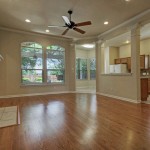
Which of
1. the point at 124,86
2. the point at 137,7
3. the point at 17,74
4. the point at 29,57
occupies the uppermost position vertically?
the point at 137,7

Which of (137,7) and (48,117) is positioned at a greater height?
(137,7)

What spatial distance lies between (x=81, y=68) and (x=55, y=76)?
337 centimetres

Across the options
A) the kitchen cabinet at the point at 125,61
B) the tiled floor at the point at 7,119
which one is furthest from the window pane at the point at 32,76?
the kitchen cabinet at the point at 125,61

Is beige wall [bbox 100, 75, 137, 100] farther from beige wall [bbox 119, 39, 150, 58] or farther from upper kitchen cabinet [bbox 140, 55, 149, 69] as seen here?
beige wall [bbox 119, 39, 150, 58]

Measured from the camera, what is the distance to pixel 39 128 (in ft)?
8.89

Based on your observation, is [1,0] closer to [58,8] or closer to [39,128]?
[58,8]

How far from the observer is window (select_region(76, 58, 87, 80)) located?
10.4m

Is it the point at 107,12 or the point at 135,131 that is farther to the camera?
the point at 107,12

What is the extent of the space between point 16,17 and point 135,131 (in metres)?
5.17

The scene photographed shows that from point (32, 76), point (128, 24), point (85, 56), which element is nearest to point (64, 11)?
point (128, 24)

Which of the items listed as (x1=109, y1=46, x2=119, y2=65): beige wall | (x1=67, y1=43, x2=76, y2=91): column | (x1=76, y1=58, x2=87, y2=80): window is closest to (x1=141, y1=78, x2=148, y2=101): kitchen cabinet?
(x1=67, y1=43, x2=76, y2=91): column

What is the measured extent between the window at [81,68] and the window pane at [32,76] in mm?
3828

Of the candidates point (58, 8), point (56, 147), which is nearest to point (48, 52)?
point (58, 8)

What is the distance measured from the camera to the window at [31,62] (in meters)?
6.75
